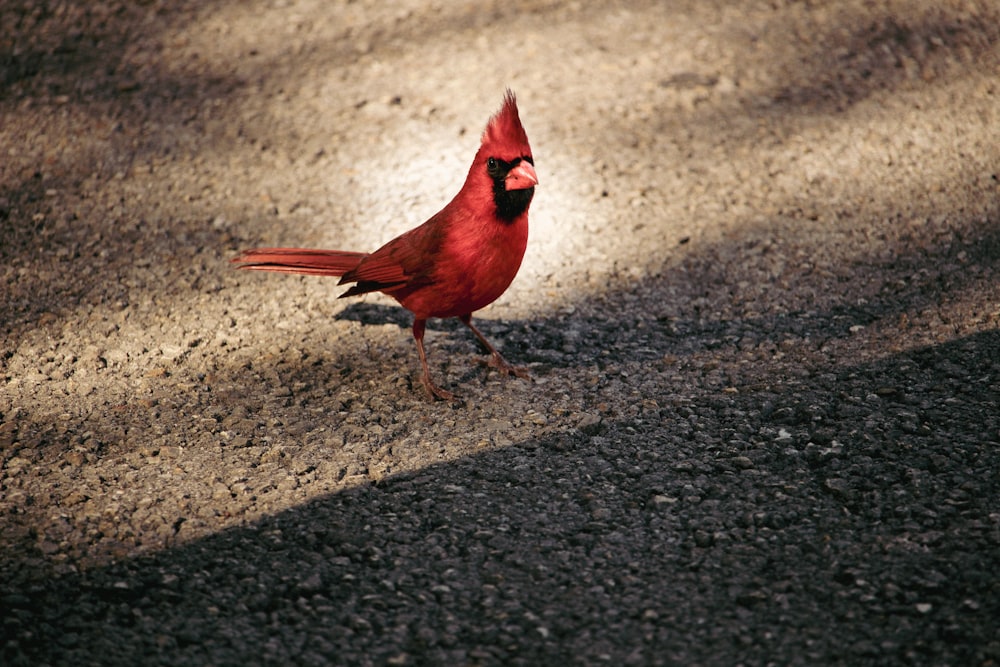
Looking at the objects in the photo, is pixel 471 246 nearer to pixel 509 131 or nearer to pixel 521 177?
pixel 521 177

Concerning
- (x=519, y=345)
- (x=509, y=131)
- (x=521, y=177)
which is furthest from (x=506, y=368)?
(x=509, y=131)

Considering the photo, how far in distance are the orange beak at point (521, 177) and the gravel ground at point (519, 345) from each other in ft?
2.80

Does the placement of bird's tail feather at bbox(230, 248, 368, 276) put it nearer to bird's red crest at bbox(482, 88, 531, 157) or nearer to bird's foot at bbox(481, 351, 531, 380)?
bird's foot at bbox(481, 351, 531, 380)

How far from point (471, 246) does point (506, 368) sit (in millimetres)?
633

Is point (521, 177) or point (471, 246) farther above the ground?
point (521, 177)

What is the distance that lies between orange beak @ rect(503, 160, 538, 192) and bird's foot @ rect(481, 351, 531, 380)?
0.80m

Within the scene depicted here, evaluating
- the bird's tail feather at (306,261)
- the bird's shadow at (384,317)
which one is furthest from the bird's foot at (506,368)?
the bird's tail feather at (306,261)

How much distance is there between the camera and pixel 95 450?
130 inches

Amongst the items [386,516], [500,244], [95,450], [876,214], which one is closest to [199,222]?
[95,450]

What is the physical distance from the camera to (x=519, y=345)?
158 inches

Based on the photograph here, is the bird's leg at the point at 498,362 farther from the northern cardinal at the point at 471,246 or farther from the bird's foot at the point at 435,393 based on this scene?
the bird's foot at the point at 435,393

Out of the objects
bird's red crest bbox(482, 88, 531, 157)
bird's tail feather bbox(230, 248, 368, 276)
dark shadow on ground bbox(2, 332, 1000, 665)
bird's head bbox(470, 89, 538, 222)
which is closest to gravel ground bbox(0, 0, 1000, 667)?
dark shadow on ground bbox(2, 332, 1000, 665)

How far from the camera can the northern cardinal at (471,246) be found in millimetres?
3264

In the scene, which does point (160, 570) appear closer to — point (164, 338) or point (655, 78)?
point (164, 338)
